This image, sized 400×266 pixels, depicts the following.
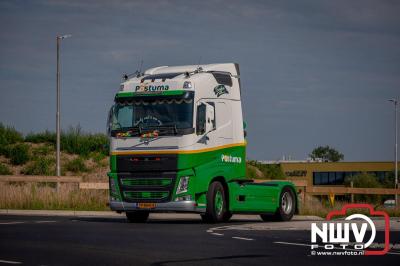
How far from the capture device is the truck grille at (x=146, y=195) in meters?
23.5

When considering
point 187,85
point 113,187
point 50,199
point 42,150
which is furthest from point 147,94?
point 42,150

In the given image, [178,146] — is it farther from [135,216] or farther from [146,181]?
[135,216]

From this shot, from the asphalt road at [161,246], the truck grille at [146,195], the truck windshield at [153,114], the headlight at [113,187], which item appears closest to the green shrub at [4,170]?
the headlight at [113,187]

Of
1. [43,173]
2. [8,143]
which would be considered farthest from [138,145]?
[8,143]

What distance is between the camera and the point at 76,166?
49000 millimetres

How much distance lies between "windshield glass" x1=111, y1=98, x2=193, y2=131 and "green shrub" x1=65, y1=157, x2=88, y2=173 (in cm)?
2489

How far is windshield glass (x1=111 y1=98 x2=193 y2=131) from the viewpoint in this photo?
2338 centimetres

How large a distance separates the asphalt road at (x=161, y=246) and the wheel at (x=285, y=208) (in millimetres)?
5432

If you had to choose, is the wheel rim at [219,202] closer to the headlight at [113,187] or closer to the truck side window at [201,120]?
the truck side window at [201,120]

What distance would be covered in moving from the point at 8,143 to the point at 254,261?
4108 centimetres

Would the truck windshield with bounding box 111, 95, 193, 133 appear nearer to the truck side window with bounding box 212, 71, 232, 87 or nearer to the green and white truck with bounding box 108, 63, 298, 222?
the green and white truck with bounding box 108, 63, 298, 222

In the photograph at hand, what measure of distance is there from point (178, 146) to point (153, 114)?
1.22m

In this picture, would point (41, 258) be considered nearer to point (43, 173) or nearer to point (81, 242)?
point (81, 242)

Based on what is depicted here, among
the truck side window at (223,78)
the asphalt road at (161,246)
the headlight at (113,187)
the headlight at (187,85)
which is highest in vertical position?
the truck side window at (223,78)
